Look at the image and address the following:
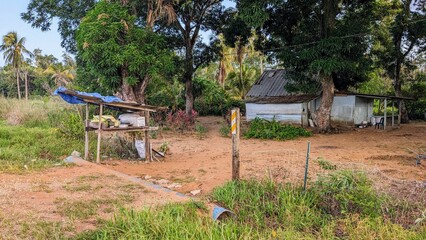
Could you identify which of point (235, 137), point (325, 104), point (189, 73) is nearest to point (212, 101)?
point (189, 73)

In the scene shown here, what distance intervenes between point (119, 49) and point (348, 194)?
11.4 m

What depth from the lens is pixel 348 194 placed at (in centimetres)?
462

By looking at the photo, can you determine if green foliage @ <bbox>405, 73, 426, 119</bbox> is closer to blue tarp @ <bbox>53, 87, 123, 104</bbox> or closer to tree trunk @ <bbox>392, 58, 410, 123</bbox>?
tree trunk @ <bbox>392, 58, 410, 123</bbox>

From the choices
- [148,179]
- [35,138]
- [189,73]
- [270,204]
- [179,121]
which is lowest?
[148,179]

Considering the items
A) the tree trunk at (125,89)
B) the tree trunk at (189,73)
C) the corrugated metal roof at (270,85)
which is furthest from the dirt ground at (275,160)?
the corrugated metal roof at (270,85)

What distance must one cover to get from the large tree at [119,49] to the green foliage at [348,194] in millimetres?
10431

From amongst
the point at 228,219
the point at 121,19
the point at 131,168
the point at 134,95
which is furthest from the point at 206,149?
the point at 228,219

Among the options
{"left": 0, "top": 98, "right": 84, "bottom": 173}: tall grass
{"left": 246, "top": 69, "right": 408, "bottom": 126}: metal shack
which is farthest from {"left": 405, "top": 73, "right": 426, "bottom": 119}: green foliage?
{"left": 0, "top": 98, "right": 84, "bottom": 173}: tall grass

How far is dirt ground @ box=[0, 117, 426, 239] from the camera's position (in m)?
4.11

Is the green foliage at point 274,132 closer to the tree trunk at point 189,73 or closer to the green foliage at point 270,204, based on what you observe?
the tree trunk at point 189,73

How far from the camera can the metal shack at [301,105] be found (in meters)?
19.9

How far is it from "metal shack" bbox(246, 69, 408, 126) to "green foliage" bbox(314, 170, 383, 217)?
14144 mm

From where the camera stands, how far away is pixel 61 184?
5.85 m

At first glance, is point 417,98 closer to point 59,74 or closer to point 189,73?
point 189,73
